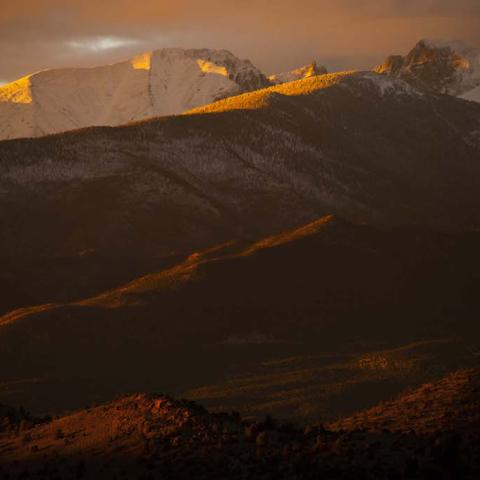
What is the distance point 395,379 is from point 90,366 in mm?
21473

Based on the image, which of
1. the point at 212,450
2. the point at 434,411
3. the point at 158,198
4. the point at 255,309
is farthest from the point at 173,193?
the point at 212,450

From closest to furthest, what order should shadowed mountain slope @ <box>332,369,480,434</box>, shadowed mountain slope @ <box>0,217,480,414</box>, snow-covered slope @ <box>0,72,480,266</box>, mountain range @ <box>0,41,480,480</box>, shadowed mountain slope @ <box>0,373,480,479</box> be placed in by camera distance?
shadowed mountain slope @ <box>0,373,480,479</box> → mountain range @ <box>0,41,480,480</box> → shadowed mountain slope @ <box>332,369,480,434</box> → shadowed mountain slope @ <box>0,217,480,414</box> → snow-covered slope @ <box>0,72,480,266</box>

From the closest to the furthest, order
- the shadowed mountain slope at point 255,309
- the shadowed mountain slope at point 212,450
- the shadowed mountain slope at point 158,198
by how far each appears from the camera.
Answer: the shadowed mountain slope at point 212,450 < the shadowed mountain slope at point 255,309 < the shadowed mountain slope at point 158,198

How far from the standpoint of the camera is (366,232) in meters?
116

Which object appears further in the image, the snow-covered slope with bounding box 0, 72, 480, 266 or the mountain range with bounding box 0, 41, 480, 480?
the snow-covered slope with bounding box 0, 72, 480, 266

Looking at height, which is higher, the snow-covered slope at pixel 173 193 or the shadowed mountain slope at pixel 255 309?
the snow-covered slope at pixel 173 193

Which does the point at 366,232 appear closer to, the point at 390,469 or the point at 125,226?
the point at 125,226

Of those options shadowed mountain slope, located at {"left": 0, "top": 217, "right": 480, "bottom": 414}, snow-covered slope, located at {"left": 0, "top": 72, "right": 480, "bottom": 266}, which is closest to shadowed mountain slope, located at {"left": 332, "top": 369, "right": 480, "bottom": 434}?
shadowed mountain slope, located at {"left": 0, "top": 217, "right": 480, "bottom": 414}

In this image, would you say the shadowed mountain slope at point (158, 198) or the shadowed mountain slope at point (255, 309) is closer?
the shadowed mountain slope at point (255, 309)

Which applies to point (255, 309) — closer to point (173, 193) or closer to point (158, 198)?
point (158, 198)

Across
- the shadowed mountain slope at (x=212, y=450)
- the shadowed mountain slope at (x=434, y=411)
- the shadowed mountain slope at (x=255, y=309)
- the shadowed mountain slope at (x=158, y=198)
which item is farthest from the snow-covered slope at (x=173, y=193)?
the shadowed mountain slope at (x=212, y=450)

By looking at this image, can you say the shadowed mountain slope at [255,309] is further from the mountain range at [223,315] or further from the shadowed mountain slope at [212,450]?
the shadowed mountain slope at [212,450]

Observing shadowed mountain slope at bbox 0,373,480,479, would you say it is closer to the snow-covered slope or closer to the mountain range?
the mountain range

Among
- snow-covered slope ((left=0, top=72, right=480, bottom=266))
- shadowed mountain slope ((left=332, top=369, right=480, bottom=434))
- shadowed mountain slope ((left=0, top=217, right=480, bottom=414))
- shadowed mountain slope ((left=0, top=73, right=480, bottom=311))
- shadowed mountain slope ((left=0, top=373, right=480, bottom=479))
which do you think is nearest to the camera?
shadowed mountain slope ((left=0, top=373, right=480, bottom=479))
